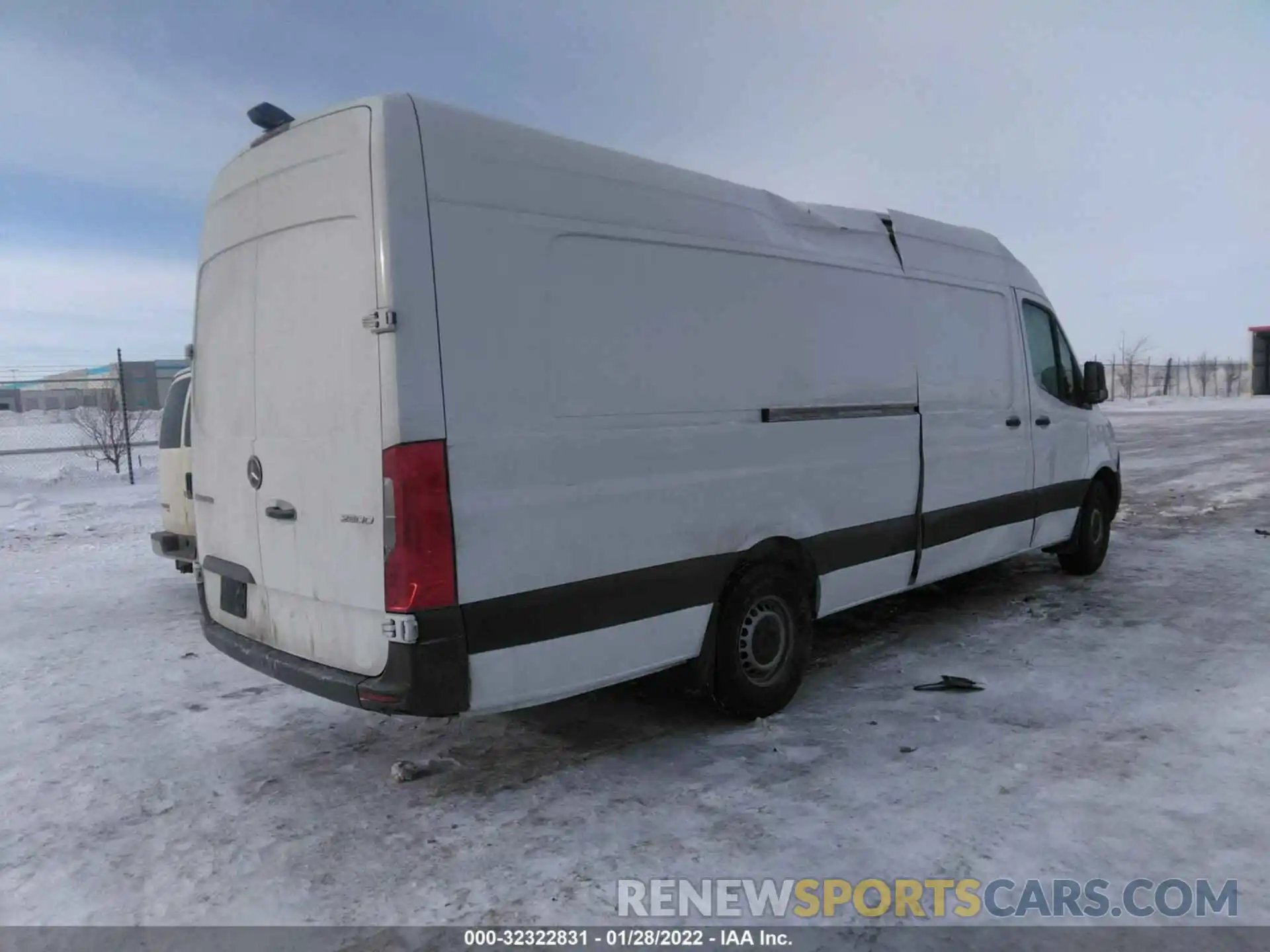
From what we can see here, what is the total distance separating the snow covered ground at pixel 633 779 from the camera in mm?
3021

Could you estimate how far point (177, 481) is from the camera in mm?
7148

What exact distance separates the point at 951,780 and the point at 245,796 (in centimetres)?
300

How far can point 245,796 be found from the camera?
12.2 feet

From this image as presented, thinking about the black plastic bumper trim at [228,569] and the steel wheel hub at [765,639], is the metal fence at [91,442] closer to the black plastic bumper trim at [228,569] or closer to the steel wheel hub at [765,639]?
the black plastic bumper trim at [228,569]

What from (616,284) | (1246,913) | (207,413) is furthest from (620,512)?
(1246,913)

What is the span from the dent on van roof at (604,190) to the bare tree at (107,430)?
14.1m

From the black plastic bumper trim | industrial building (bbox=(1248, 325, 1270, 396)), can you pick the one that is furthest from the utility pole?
industrial building (bbox=(1248, 325, 1270, 396))

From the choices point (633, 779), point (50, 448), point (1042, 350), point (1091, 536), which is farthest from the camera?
point (50, 448)

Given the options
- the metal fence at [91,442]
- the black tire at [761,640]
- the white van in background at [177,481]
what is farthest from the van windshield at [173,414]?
the black tire at [761,640]

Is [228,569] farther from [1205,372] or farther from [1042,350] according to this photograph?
[1205,372]

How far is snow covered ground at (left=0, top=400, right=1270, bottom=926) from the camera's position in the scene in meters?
3.02

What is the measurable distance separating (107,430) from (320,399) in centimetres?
1593

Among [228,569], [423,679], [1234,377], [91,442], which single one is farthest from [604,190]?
[1234,377]

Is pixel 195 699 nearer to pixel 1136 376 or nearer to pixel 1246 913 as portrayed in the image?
pixel 1246 913
